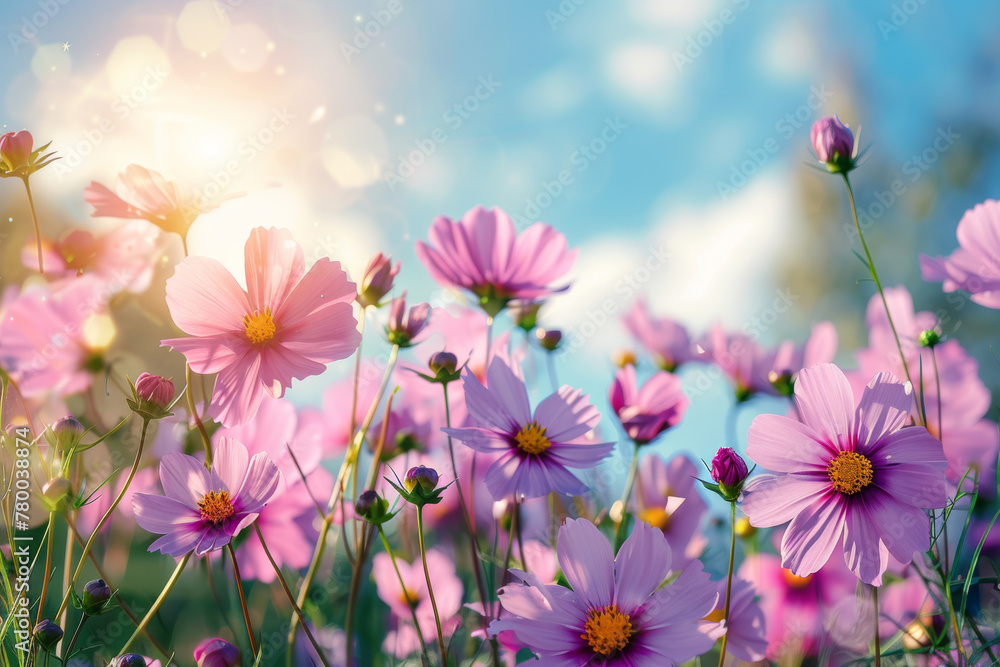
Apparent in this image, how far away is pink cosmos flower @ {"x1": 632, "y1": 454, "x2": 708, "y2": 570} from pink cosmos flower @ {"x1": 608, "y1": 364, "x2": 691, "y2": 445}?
3.7 inches

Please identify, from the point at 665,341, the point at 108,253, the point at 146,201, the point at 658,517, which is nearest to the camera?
the point at 146,201

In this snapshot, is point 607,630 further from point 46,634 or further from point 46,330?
point 46,330

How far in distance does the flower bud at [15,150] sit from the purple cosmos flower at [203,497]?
0.22 m

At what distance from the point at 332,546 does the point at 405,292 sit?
0.41 metres

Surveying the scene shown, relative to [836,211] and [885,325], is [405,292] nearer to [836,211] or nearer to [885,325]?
[885,325]

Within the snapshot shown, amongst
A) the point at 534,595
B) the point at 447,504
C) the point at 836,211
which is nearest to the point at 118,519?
the point at 447,504

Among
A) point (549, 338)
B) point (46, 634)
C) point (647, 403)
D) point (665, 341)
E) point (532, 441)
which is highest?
point (665, 341)

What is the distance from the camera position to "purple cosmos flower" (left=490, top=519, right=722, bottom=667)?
38cm

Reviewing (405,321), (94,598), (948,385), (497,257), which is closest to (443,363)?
(405,321)

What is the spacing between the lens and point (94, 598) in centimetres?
39

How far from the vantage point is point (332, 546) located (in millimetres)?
792

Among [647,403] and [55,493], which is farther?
[647,403]

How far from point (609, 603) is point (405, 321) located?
240 mm

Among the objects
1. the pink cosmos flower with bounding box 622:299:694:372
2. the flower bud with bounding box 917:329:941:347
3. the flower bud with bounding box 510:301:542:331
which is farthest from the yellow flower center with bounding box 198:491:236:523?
the pink cosmos flower with bounding box 622:299:694:372
